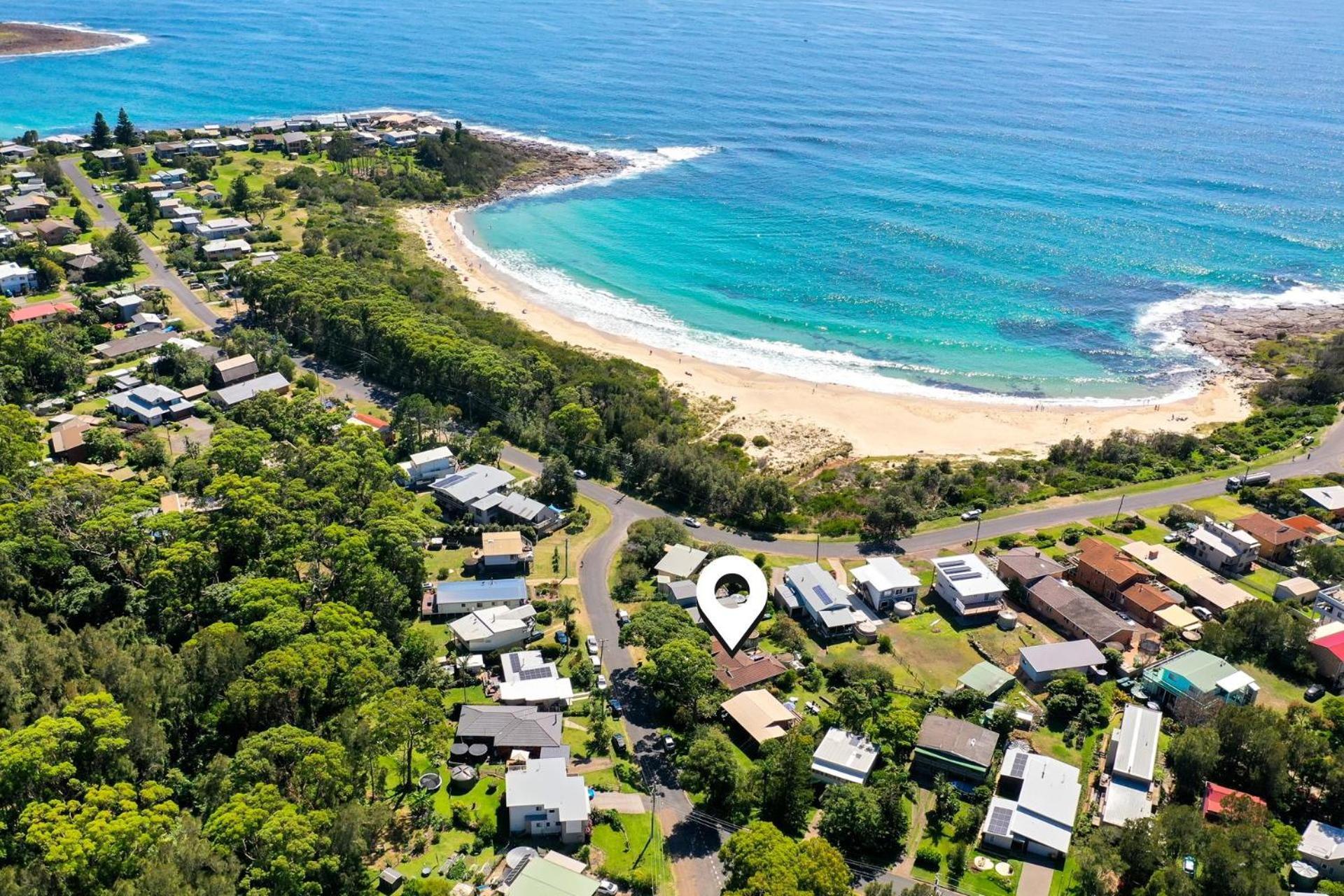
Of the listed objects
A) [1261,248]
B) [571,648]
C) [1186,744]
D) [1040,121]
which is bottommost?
[571,648]

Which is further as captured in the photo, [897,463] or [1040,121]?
[1040,121]

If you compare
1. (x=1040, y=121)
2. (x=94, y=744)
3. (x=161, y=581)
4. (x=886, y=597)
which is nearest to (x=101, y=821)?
(x=94, y=744)

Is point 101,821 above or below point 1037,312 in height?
below

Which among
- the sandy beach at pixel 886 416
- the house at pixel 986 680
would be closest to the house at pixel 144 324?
the sandy beach at pixel 886 416

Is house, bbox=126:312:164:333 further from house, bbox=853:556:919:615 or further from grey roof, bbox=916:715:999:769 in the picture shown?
grey roof, bbox=916:715:999:769

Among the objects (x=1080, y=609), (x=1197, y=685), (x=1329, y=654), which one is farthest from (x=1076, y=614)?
(x=1329, y=654)

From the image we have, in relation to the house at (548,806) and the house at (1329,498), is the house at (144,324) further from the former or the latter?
the house at (1329,498)

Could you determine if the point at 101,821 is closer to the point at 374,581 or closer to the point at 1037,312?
the point at 374,581
